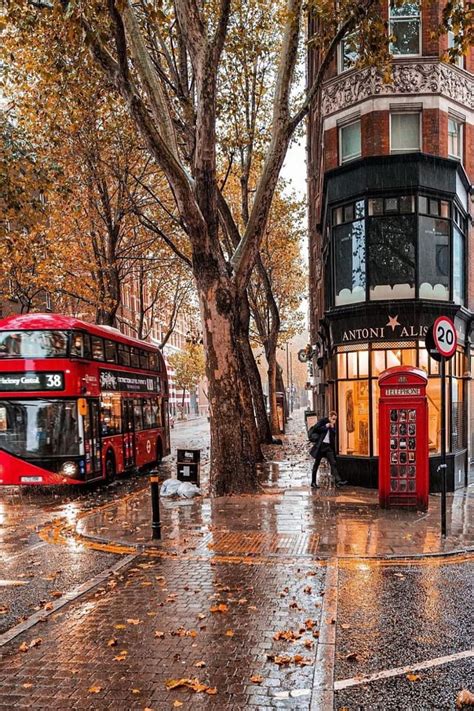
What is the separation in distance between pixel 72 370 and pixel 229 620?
29.6 feet


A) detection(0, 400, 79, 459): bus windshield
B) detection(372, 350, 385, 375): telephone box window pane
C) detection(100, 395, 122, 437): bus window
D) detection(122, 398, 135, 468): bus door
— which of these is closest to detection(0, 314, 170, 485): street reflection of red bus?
detection(0, 400, 79, 459): bus windshield

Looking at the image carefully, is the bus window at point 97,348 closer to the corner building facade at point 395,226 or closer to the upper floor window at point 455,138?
the corner building facade at point 395,226

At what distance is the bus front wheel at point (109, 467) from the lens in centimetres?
1580

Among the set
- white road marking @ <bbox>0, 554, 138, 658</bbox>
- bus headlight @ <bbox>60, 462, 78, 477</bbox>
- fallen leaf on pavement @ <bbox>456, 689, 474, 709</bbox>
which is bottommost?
white road marking @ <bbox>0, 554, 138, 658</bbox>

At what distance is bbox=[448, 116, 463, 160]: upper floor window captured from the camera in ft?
50.4

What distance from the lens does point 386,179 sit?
557 inches

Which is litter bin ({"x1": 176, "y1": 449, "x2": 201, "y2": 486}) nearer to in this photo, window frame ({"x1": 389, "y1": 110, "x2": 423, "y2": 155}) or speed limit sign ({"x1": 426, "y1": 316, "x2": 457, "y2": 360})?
speed limit sign ({"x1": 426, "y1": 316, "x2": 457, "y2": 360})

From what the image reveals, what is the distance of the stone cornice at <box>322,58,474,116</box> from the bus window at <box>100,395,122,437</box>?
374 inches

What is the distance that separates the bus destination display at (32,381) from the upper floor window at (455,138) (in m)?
11.1

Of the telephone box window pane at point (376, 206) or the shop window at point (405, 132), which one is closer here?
the telephone box window pane at point (376, 206)

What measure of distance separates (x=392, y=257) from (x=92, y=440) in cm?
834

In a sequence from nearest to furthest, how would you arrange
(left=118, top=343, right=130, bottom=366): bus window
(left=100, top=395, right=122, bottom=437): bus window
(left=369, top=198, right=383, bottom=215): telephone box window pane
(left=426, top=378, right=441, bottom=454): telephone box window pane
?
(left=369, top=198, right=383, bottom=215): telephone box window pane, (left=426, top=378, right=441, bottom=454): telephone box window pane, (left=100, top=395, right=122, bottom=437): bus window, (left=118, top=343, right=130, bottom=366): bus window

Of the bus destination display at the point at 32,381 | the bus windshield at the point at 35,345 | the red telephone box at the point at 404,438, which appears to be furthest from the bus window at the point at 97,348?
the red telephone box at the point at 404,438

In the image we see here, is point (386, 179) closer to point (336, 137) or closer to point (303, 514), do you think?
point (336, 137)
